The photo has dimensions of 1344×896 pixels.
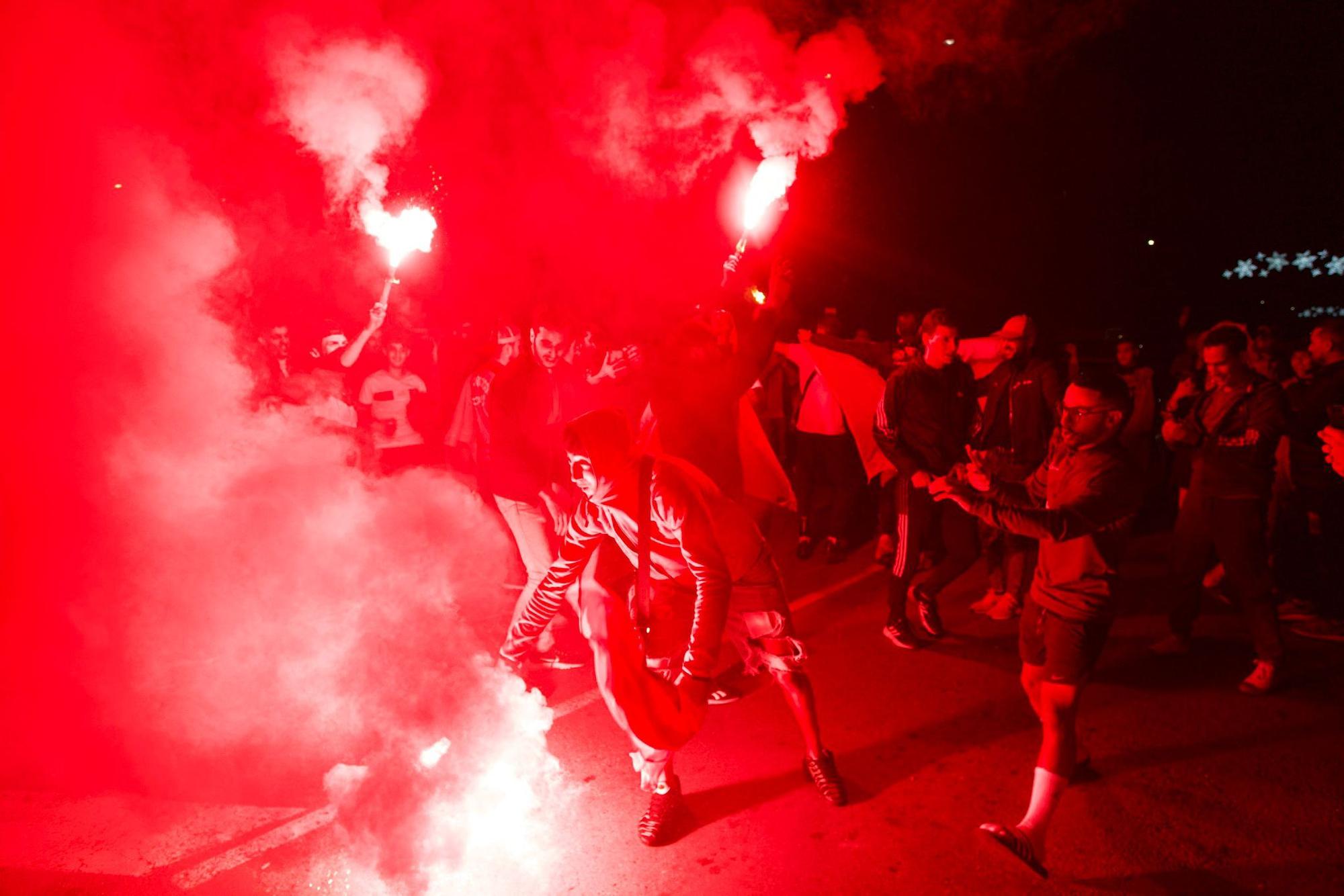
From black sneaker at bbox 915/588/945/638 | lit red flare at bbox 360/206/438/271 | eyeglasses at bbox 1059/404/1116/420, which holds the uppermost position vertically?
lit red flare at bbox 360/206/438/271

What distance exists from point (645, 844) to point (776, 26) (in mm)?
6459

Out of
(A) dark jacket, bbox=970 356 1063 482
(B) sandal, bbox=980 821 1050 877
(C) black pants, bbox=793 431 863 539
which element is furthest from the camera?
(C) black pants, bbox=793 431 863 539

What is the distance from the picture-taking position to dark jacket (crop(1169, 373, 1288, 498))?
16.3ft

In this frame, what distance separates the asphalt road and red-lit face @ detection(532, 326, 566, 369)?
2.28 m

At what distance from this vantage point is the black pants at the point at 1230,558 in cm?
490

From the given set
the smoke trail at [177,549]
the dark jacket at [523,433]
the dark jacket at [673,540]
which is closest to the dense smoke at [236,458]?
the smoke trail at [177,549]

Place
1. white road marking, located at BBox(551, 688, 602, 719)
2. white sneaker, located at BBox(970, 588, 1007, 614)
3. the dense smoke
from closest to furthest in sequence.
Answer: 1. the dense smoke
2. white road marking, located at BBox(551, 688, 602, 719)
3. white sneaker, located at BBox(970, 588, 1007, 614)

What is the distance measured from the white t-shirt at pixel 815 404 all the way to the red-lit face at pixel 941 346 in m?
2.69

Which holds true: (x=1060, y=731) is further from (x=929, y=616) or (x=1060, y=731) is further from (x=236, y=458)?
(x=236, y=458)

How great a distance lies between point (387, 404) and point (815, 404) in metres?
4.09

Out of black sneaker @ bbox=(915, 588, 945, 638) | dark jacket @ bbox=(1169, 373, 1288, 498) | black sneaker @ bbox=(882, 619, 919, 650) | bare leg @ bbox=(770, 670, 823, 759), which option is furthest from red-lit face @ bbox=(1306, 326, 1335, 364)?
bare leg @ bbox=(770, 670, 823, 759)

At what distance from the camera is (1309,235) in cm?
2903

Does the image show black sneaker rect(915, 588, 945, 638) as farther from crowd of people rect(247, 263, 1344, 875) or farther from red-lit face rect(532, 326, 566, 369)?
red-lit face rect(532, 326, 566, 369)

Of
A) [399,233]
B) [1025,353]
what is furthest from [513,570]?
[1025,353]
